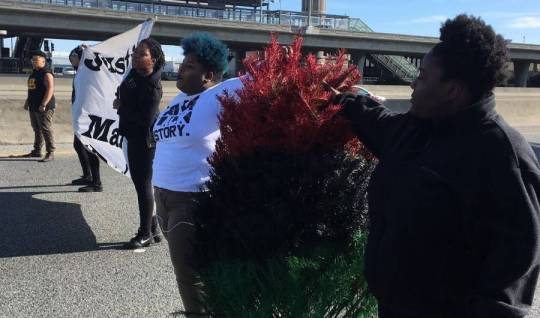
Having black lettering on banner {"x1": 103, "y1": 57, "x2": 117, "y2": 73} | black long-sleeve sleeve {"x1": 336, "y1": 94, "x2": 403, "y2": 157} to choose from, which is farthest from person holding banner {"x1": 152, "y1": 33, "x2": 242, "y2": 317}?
black lettering on banner {"x1": 103, "y1": 57, "x2": 117, "y2": 73}

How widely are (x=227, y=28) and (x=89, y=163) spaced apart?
5097cm

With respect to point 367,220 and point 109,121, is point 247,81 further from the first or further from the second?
point 109,121

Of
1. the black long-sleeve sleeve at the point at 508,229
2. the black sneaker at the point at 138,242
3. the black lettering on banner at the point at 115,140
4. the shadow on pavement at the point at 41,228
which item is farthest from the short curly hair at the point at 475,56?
the black lettering on banner at the point at 115,140

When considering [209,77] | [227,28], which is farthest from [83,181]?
[227,28]

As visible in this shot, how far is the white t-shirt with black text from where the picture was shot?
3100mm

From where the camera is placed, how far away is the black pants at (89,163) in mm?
7672

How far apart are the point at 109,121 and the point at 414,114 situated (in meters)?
5.57

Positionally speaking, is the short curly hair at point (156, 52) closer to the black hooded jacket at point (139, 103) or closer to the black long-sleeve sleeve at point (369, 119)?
the black hooded jacket at point (139, 103)

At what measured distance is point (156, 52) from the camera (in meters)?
5.11

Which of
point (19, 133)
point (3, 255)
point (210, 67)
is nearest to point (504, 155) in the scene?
point (210, 67)

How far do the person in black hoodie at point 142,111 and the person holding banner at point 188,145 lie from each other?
5.98 feet

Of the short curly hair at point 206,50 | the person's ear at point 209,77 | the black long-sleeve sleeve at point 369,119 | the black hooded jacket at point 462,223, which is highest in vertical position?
the short curly hair at point 206,50

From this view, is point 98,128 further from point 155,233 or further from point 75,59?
point 155,233

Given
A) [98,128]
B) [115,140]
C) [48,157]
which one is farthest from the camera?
[48,157]
